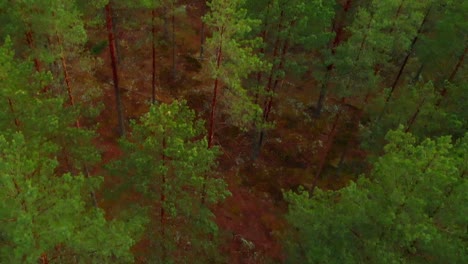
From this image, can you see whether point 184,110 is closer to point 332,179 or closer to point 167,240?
point 167,240

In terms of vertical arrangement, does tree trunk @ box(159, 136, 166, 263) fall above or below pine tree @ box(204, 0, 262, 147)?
below

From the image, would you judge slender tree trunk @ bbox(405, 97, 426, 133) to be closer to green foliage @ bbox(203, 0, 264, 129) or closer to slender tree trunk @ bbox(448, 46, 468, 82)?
slender tree trunk @ bbox(448, 46, 468, 82)

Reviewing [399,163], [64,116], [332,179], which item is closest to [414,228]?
[399,163]

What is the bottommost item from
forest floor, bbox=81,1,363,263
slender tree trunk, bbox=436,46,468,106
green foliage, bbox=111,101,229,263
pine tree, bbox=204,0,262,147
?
forest floor, bbox=81,1,363,263

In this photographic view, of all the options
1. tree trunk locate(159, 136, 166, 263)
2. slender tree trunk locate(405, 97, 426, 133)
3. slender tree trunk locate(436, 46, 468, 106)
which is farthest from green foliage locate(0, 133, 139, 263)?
slender tree trunk locate(436, 46, 468, 106)

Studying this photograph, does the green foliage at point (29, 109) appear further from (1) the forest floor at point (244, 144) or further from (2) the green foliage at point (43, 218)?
(1) the forest floor at point (244, 144)

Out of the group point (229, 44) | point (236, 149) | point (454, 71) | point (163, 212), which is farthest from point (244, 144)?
point (229, 44)

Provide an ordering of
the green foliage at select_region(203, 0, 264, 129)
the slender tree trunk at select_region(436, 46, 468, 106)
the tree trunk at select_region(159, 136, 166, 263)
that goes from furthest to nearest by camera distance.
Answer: the slender tree trunk at select_region(436, 46, 468, 106)
the green foliage at select_region(203, 0, 264, 129)
the tree trunk at select_region(159, 136, 166, 263)

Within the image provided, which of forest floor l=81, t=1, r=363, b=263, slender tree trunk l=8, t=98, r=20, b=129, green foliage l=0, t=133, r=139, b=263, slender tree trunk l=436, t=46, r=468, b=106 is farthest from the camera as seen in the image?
forest floor l=81, t=1, r=363, b=263
